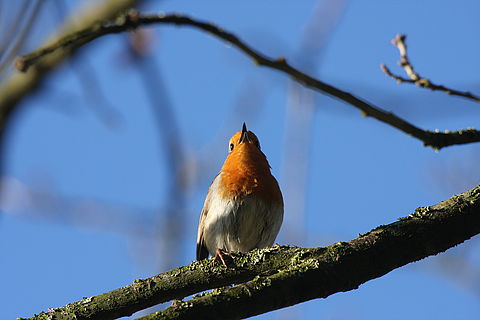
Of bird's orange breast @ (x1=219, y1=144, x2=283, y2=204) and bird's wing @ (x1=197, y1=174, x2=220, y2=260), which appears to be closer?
bird's orange breast @ (x1=219, y1=144, x2=283, y2=204)

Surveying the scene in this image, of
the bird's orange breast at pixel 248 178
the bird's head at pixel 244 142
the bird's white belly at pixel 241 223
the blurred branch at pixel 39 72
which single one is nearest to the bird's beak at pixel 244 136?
the bird's head at pixel 244 142

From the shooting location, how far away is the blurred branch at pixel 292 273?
297 cm

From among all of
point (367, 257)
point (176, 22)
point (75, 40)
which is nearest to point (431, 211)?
point (367, 257)

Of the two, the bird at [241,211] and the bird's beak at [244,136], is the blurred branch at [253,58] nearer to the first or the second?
the bird at [241,211]

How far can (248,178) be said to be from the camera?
6098 millimetres

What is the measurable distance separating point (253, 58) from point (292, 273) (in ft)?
3.46

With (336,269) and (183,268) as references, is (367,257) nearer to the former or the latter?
(336,269)

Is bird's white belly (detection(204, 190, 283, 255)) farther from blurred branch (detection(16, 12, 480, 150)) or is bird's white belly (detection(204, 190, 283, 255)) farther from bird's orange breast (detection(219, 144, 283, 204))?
blurred branch (detection(16, 12, 480, 150))

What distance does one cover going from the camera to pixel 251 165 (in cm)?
636

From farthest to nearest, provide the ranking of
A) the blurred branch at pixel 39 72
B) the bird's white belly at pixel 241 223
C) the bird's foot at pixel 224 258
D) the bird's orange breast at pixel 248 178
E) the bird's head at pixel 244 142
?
the bird's head at pixel 244 142 < the blurred branch at pixel 39 72 < the bird's orange breast at pixel 248 178 < the bird's white belly at pixel 241 223 < the bird's foot at pixel 224 258

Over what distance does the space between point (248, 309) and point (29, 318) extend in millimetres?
1083

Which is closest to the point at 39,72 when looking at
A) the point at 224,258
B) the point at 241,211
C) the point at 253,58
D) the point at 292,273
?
the point at 241,211

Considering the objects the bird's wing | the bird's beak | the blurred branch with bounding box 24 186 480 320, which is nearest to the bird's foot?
the blurred branch with bounding box 24 186 480 320

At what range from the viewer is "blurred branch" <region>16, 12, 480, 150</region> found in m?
2.64
